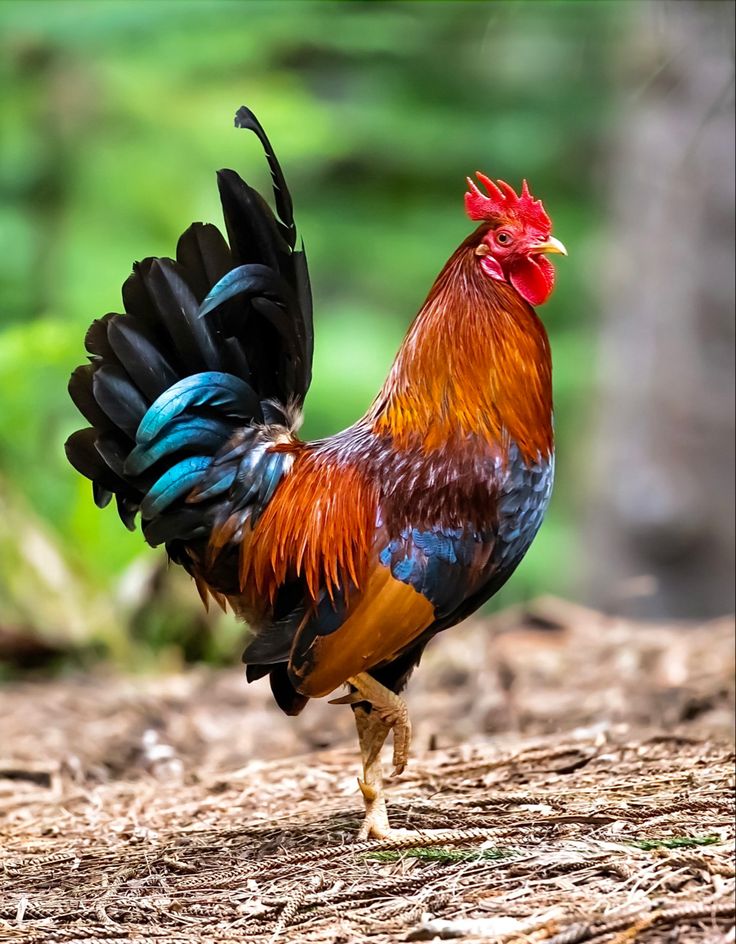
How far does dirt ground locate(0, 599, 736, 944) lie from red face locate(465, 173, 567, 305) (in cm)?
160

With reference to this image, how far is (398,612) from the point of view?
10.7 feet

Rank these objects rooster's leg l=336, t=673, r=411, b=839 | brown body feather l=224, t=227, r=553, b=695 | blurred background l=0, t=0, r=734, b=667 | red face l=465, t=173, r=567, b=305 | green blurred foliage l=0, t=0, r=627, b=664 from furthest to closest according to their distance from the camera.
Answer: green blurred foliage l=0, t=0, r=627, b=664, blurred background l=0, t=0, r=734, b=667, red face l=465, t=173, r=567, b=305, rooster's leg l=336, t=673, r=411, b=839, brown body feather l=224, t=227, r=553, b=695

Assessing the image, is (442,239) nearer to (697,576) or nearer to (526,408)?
(697,576)

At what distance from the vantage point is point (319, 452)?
369 centimetres

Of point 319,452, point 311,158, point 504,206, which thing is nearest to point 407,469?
point 319,452

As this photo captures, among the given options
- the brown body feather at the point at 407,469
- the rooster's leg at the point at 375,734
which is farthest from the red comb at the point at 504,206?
the rooster's leg at the point at 375,734

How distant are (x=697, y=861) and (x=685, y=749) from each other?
Answer: 5.26ft

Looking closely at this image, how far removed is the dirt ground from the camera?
275 cm

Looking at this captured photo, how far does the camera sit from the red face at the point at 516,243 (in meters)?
3.66

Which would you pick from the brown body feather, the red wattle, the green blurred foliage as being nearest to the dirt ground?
the brown body feather

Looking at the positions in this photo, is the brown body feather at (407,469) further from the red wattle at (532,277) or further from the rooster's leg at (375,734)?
the rooster's leg at (375,734)

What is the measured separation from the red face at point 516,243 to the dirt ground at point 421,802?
1.60 metres

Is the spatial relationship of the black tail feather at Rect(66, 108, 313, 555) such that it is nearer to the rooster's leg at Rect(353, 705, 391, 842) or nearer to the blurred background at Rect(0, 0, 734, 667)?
the rooster's leg at Rect(353, 705, 391, 842)

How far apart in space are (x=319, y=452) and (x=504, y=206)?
0.97 metres
